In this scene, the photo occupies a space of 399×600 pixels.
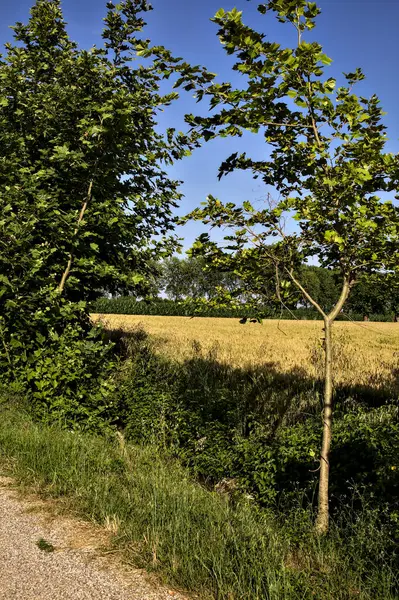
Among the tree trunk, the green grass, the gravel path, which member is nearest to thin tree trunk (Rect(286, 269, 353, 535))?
the tree trunk

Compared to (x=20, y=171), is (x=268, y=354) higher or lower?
lower

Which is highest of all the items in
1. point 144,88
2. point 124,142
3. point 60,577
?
point 144,88

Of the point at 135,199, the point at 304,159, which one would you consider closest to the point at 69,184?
the point at 135,199

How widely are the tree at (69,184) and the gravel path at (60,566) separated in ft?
10.5

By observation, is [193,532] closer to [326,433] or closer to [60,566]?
[60,566]

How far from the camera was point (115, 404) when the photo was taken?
6773 mm

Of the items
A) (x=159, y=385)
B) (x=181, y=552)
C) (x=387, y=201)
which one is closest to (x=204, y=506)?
(x=181, y=552)

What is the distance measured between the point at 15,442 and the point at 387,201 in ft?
14.8

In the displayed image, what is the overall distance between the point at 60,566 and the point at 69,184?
6052mm

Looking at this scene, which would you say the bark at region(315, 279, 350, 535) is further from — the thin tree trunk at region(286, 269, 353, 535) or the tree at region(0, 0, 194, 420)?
the tree at region(0, 0, 194, 420)

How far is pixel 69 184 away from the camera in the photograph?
293 inches

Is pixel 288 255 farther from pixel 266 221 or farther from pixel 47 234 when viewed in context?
pixel 47 234

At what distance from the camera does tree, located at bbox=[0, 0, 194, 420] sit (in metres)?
6.57

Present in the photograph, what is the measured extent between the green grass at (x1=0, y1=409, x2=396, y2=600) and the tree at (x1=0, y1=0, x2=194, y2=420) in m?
2.15
